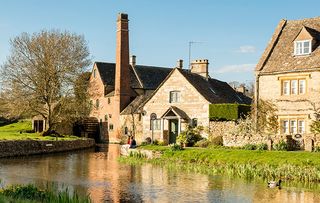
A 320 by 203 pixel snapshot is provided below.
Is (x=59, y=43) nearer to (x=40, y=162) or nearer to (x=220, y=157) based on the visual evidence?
(x=40, y=162)

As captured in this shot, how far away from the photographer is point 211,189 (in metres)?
22.4

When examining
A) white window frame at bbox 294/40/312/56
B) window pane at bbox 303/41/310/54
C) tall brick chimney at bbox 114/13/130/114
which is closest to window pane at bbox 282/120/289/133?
white window frame at bbox 294/40/312/56

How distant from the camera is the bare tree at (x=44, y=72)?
165ft

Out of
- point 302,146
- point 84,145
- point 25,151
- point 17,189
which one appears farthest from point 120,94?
point 17,189

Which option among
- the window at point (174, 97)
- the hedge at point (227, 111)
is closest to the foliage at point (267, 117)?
the hedge at point (227, 111)

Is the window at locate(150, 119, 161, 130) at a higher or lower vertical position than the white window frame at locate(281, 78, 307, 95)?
lower

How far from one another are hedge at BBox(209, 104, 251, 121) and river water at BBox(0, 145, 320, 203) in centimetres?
1057

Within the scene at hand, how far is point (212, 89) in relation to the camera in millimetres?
47562

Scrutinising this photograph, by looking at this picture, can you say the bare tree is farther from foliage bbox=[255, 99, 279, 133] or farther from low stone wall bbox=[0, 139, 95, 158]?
foliage bbox=[255, 99, 279, 133]

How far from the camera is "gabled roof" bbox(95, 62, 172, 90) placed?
216 feet

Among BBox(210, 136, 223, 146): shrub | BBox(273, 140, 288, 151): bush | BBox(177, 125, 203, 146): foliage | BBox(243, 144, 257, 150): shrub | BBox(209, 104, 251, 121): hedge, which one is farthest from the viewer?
BBox(177, 125, 203, 146): foliage

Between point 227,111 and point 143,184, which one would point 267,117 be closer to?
point 227,111

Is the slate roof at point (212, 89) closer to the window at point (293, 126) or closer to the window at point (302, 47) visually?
the window at point (293, 126)

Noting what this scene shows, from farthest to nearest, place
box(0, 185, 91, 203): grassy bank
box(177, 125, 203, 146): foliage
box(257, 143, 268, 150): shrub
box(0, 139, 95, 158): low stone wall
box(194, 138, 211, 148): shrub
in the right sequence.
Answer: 1. box(177, 125, 203, 146): foliage
2. box(0, 139, 95, 158): low stone wall
3. box(194, 138, 211, 148): shrub
4. box(257, 143, 268, 150): shrub
5. box(0, 185, 91, 203): grassy bank
